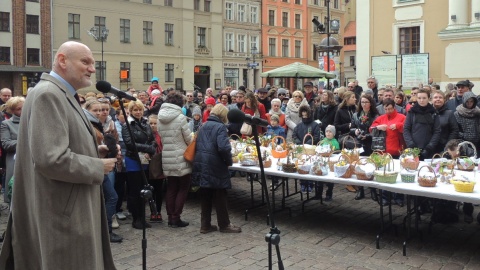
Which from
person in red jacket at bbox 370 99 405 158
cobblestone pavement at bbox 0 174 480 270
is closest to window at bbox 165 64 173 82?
cobblestone pavement at bbox 0 174 480 270

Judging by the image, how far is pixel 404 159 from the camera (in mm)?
6316

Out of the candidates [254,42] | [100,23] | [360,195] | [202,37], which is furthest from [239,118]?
[254,42]

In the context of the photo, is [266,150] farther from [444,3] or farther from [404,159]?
[444,3]

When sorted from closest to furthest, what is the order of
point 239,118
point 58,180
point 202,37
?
1. point 58,180
2. point 239,118
3. point 202,37

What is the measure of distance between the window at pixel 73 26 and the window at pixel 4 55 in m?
4.99

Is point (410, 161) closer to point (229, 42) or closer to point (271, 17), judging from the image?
point (229, 42)

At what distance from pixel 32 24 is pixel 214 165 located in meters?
35.6

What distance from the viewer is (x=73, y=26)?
40125mm

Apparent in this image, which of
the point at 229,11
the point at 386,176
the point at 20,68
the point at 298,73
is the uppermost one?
the point at 229,11

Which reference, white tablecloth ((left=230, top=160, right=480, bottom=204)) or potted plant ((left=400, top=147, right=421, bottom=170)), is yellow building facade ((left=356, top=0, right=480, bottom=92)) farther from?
white tablecloth ((left=230, top=160, right=480, bottom=204))

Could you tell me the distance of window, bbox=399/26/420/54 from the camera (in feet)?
83.5

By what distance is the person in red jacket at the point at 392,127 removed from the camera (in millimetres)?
7820

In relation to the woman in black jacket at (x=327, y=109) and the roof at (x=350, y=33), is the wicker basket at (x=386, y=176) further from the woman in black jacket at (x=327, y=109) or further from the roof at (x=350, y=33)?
the roof at (x=350, y=33)

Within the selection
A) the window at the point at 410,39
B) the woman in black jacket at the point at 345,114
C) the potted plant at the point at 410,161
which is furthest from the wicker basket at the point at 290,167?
the window at the point at 410,39
